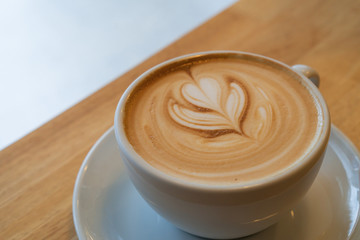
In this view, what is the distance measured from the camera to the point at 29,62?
6.29 ft

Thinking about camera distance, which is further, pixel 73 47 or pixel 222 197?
pixel 73 47

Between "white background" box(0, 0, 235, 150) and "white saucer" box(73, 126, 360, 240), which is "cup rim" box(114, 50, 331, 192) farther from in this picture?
"white background" box(0, 0, 235, 150)

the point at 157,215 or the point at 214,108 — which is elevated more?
the point at 214,108

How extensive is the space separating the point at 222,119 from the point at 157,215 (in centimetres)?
22

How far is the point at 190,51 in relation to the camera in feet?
3.67

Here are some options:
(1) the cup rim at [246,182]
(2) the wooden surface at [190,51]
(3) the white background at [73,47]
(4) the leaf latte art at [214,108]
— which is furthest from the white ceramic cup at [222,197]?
(3) the white background at [73,47]

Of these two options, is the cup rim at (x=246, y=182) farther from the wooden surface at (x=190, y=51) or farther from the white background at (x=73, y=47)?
the white background at (x=73, y=47)

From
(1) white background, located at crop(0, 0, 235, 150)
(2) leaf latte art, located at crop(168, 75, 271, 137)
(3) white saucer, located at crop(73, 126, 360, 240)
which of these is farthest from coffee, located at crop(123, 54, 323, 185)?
(1) white background, located at crop(0, 0, 235, 150)

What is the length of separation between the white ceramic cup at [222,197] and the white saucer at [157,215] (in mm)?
85

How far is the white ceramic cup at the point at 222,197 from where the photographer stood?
51cm

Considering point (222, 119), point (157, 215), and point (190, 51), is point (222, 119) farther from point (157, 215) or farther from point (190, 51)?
point (190, 51)

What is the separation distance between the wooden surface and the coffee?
234 millimetres

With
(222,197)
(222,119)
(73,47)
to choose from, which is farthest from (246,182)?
(73,47)

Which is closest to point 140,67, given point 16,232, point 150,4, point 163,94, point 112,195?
point 163,94
